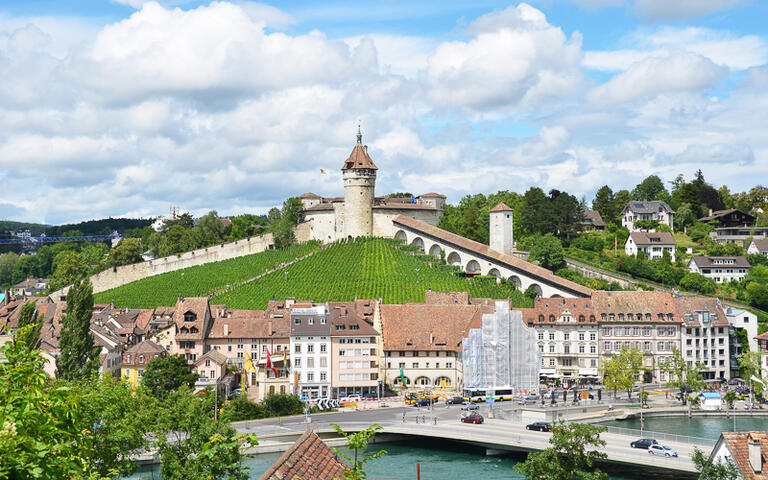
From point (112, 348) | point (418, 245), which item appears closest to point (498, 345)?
point (112, 348)

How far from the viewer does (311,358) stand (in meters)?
63.8

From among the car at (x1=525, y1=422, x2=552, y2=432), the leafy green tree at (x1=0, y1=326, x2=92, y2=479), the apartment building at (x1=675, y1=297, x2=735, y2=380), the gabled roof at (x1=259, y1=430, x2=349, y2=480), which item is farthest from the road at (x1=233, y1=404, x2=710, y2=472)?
the leafy green tree at (x1=0, y1=326, x2=92, y2=479)

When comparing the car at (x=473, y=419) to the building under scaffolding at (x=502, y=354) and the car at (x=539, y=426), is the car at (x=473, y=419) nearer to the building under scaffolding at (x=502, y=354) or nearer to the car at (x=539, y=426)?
the car at (x=539, y=426)

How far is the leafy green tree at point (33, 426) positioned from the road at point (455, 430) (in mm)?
38315

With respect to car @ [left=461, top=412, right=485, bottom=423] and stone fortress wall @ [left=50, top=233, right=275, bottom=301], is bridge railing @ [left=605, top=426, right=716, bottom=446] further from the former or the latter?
stone fortress wall @ [left=50, top=233, right=275, bottom=301]

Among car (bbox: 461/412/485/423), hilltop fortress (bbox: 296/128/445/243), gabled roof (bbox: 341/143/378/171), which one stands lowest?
car (bbox: 461/412/485/423)

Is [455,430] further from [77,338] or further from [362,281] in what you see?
[362,281]

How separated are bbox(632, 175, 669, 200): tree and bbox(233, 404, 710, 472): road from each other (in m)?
90.1

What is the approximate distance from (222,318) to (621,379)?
34.0 meters

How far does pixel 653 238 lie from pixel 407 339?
49.3 metres

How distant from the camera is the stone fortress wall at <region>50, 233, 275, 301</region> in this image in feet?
381

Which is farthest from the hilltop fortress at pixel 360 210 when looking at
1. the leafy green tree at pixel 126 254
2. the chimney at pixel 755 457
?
the chimney at pixel 755 457

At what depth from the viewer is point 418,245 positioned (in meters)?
106

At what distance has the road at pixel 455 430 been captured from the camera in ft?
143
